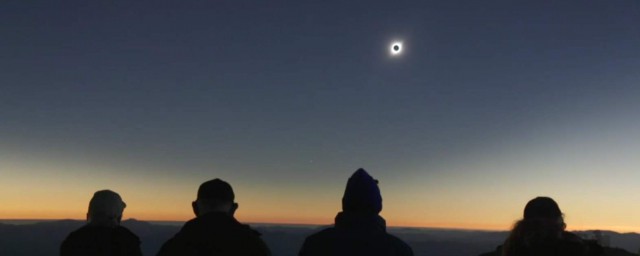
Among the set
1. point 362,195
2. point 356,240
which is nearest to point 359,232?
point 356,240

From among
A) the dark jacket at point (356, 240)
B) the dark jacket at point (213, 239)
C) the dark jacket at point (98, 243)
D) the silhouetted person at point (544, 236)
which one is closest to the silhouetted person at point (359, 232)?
the dark jacket at point (356, 240)

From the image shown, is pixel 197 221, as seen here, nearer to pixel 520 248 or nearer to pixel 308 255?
pixel 308 255

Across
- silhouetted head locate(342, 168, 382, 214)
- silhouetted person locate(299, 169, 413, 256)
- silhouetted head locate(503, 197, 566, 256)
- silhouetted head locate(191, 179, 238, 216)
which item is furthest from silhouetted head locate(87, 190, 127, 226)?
silhouetted head locate(503, 197, 566, 256)

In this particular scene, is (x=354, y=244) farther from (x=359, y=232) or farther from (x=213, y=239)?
(x=213, y=239)

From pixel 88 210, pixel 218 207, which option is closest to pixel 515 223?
pixel 218 207

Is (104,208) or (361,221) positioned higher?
(104,208)

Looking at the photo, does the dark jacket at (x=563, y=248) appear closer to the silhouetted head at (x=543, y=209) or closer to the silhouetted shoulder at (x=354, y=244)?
the silhouetted head at (x=543, y=209)

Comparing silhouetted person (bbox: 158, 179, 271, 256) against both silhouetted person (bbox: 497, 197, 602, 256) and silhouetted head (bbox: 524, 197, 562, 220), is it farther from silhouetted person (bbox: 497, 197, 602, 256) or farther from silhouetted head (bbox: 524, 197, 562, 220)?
silhouetted head (bbox: 524, 197, 562, 220)
